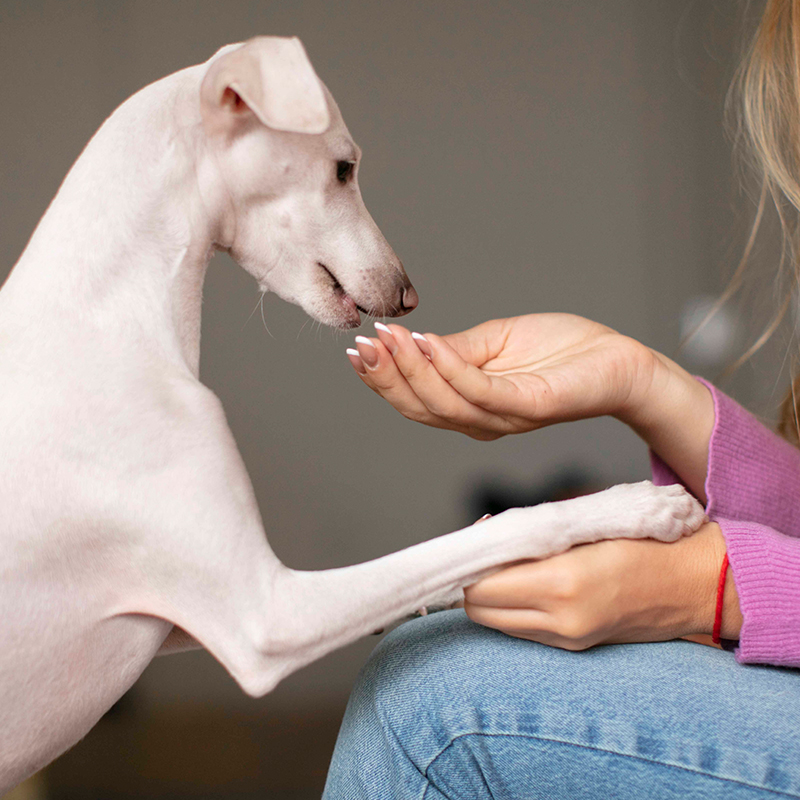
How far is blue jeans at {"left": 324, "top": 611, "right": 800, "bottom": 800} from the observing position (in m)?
0.70

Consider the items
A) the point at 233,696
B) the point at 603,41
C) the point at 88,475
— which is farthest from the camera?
the point at 603,41

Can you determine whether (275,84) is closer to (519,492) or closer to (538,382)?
(538,382)

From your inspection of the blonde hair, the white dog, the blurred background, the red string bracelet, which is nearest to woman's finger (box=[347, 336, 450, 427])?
the white dog

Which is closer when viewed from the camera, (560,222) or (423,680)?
(423,680)

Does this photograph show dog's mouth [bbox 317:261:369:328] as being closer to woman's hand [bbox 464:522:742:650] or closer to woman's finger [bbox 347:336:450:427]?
woman's finger [bbox 347:336:450:427]

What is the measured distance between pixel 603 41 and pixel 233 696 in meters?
1.97

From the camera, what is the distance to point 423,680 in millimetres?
806

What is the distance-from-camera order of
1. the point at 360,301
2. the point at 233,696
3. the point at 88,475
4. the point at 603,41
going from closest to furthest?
the point at 88,475
the point at 360,301
the point at 233,696
the point at 603,41

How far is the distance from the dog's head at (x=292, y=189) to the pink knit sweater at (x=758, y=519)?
471mm

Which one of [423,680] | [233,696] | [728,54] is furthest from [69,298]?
[728,54]

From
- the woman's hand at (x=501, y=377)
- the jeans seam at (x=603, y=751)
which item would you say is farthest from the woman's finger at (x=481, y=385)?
the jeans seam at (x=603, y=751)

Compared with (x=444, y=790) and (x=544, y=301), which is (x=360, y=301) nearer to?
(x=444, y=790)

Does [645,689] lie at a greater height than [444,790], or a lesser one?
greater

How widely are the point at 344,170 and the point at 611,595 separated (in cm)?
59
